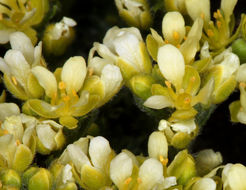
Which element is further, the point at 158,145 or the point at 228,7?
the point at 228,7

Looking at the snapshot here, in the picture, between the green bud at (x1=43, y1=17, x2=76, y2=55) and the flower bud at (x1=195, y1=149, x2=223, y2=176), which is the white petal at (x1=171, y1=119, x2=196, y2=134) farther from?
the green bud at (x1=43, y1=17, x2=76, y2=55)

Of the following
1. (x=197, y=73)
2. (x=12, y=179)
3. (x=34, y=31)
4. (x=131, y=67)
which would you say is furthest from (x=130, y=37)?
(x=12, y=179)

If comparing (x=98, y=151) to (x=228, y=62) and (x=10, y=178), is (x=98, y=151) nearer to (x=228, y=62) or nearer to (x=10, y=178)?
(x=10, y=178)

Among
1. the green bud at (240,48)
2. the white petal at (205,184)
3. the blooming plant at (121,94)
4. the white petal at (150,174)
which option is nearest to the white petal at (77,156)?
the blooming plant at (121,94)

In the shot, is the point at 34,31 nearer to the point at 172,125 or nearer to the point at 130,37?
the point at 130,37

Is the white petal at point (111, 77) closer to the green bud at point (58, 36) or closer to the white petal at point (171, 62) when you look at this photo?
the white petal at point (171, 62)

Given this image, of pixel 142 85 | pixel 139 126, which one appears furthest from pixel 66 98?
pixel 139 126

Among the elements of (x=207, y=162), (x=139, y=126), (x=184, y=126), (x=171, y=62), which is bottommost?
(x=139, y=126)

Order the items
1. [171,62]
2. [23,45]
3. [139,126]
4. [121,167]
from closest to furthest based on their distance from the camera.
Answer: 1. [121,167]
2. [171,62]
3. [23,45]
4. [139,126]
